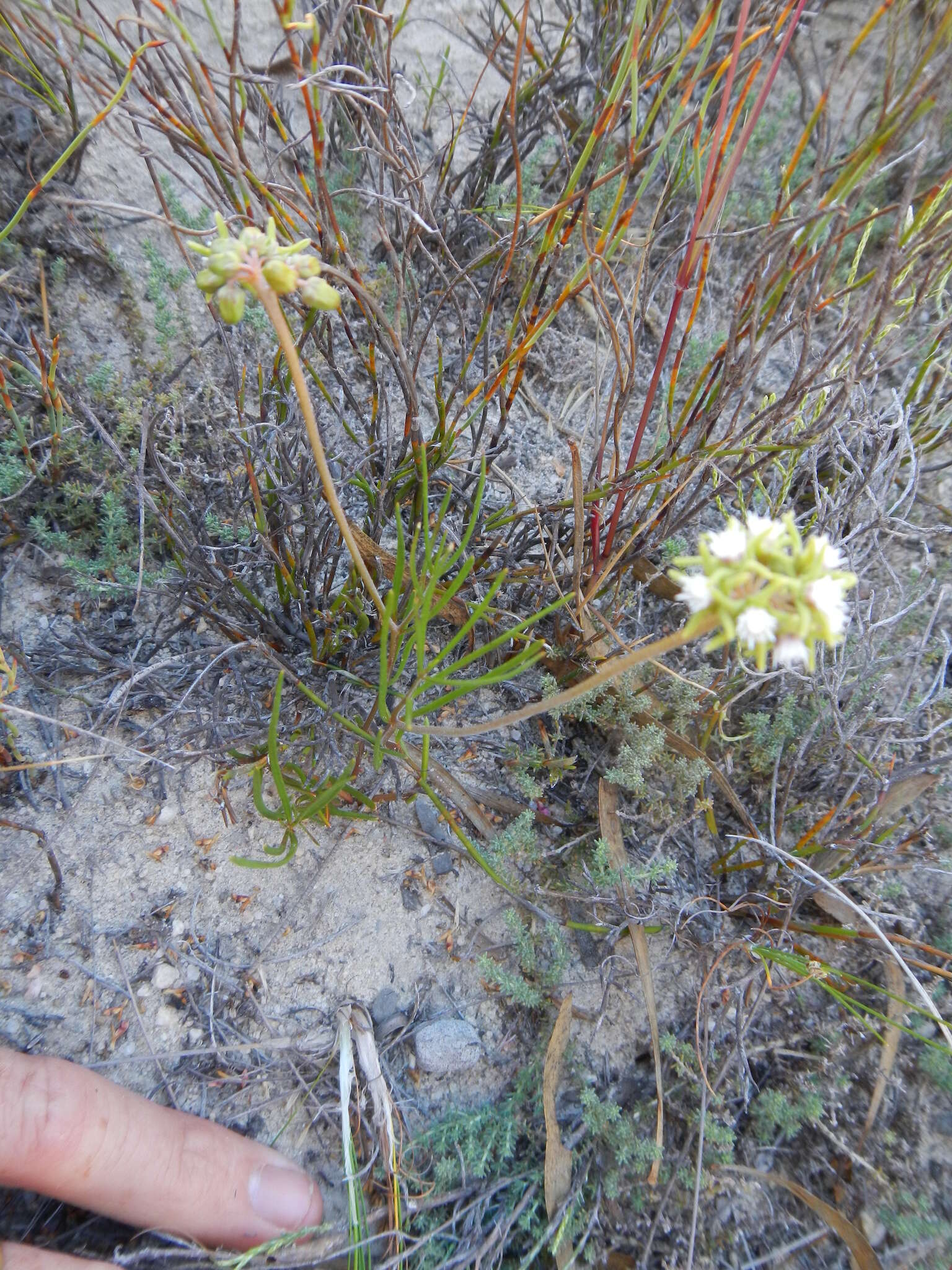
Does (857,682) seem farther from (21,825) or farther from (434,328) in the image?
(21,825)

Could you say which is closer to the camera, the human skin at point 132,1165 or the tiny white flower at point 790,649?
the tiny white flower at point 790,649

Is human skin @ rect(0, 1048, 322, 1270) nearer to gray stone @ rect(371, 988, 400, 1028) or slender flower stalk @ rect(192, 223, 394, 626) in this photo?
gray stone @ rect(371, 988, 400, 1028)

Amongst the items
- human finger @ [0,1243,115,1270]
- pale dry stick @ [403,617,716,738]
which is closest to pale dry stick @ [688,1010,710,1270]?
pale dry stick @ [403,617,716,738]

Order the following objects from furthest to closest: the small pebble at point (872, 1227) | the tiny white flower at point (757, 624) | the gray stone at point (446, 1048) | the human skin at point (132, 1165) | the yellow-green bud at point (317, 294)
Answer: the gray stone at point (446, 1048) < the small pebble at point (872, 1227) < the human skin at point (132, 1165) < the yellow-green bud at point (317, 294) < the tiny white flower at point (757, 624)

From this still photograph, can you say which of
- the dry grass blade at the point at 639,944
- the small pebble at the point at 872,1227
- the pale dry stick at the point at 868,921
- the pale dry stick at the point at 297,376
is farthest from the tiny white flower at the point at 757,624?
the small pebble at the point at 872,1227

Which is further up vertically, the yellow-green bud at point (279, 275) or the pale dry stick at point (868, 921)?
the yellow-green bud at point (279, 275)

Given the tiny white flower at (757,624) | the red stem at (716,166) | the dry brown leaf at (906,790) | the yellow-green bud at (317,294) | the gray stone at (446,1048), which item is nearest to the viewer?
the tiny white flower at (757,624)

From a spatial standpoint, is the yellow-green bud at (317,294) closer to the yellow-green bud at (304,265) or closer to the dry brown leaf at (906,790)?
the yellow-green bud at (304,265)

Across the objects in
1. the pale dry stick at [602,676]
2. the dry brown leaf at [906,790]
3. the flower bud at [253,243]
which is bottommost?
the dry brown leaf at [906,790]

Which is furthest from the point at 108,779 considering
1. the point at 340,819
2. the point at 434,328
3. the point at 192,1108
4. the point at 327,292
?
the point at 434,328
